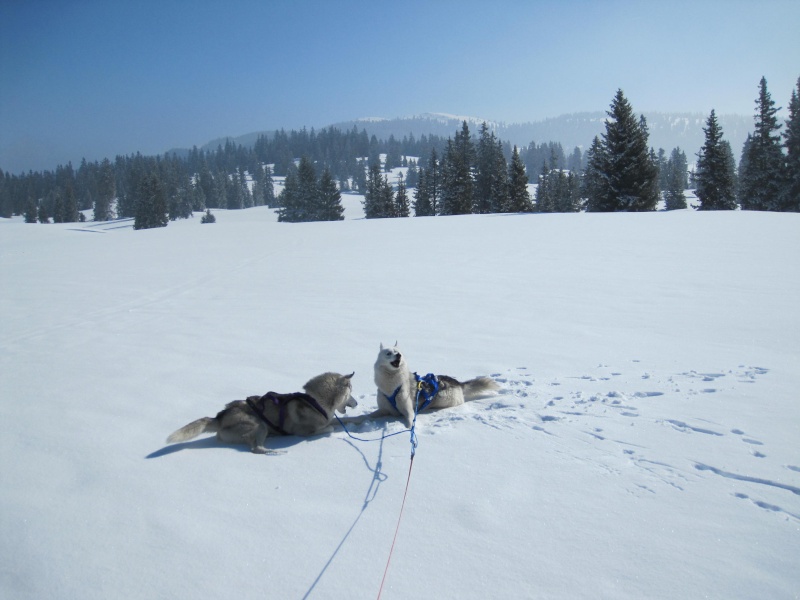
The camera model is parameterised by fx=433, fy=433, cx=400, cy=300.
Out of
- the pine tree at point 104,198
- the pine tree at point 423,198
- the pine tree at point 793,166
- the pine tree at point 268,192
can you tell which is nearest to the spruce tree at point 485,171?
the pine tree at point 423,198

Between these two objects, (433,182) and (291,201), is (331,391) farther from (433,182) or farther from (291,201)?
(291,201)

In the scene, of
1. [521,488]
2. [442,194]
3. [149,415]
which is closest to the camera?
[521,488]

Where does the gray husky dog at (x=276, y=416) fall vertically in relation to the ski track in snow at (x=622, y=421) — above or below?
above

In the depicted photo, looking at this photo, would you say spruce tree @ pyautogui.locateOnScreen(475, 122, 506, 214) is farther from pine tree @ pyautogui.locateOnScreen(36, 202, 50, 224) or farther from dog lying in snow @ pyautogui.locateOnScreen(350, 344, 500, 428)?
pine tree @ pyautogui.locateOnScreen(36, 202, 50, 224)

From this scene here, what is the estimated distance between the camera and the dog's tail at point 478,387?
16.3 feet

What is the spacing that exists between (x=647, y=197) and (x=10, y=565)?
132 ft

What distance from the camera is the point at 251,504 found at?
3.04 m

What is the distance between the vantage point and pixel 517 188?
4803 centimetres

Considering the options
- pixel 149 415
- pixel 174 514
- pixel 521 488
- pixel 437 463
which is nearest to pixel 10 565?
pixel 174 514

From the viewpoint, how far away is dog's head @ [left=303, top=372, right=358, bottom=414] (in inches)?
171

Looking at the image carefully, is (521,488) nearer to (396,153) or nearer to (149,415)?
(149,415)

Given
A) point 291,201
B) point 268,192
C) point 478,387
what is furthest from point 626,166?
point 268,192

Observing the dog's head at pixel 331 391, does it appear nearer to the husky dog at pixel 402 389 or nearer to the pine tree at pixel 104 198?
the husky dog at pixel 402 389

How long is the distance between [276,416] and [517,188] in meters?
48.1
